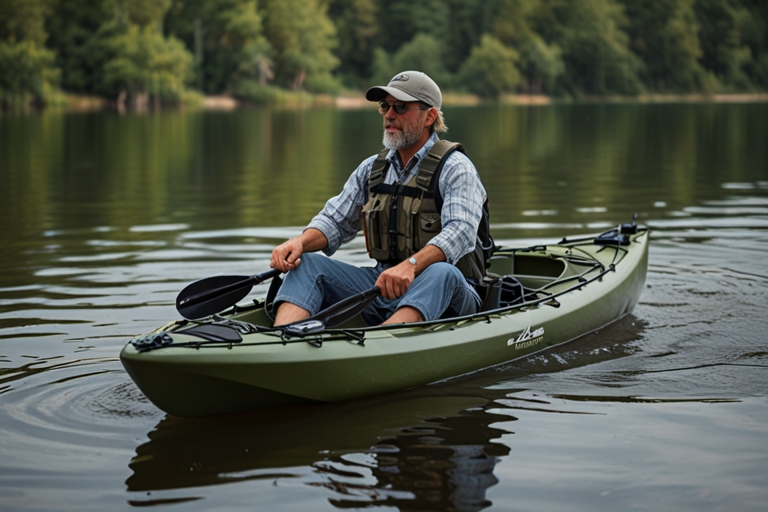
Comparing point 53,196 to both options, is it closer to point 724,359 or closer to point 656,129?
point 724,359

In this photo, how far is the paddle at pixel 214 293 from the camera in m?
5.23

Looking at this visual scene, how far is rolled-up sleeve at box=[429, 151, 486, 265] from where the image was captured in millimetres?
5188

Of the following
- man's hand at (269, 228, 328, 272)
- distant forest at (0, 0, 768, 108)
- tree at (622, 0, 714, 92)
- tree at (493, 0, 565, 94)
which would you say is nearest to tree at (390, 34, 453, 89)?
distant forest at (0, 0, 768, 108)

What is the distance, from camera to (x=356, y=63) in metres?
93.9

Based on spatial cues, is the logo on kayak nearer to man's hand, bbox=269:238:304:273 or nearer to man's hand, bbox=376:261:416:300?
man's hand, bbox=376:261:416:300

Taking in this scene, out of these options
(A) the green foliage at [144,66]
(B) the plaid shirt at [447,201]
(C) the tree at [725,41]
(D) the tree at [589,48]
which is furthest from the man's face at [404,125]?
(C) the tree at [725,41]

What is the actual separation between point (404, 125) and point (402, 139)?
0.26 ft

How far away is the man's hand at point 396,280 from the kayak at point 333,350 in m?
0.18

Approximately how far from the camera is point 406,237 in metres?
5.38

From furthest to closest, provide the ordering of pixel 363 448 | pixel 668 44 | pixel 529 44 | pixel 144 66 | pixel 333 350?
pixel 668 44
pixel 529 44
pixel 144 66
pixel 333 350
pixel 363 448

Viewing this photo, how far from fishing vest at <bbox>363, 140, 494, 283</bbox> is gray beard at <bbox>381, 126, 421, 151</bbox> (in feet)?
0.38

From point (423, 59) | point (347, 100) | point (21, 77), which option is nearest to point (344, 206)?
point (21, 77)

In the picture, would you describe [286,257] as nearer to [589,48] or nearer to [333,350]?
[333,350]

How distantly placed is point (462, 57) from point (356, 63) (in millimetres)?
11542
